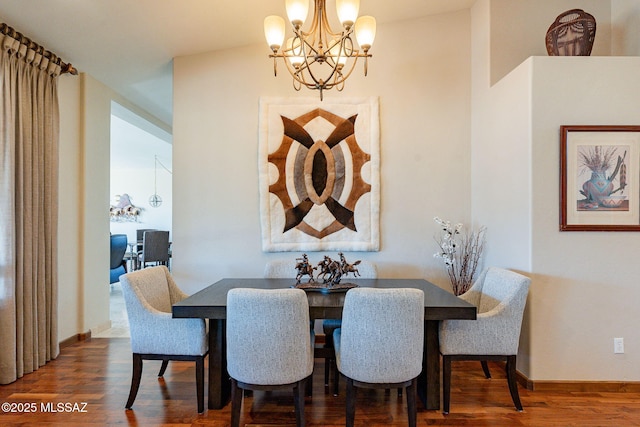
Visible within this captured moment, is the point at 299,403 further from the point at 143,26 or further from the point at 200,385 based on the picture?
the point at 143,26

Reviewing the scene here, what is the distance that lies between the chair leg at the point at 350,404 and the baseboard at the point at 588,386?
1.46m

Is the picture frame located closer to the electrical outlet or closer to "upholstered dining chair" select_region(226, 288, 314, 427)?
the electrical outlet

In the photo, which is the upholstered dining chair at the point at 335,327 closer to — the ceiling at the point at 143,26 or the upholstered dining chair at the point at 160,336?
the upholstered dining chair at the point at 160,336

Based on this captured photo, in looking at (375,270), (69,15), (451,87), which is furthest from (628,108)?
(69,15)

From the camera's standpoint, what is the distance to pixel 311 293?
8.46 feet

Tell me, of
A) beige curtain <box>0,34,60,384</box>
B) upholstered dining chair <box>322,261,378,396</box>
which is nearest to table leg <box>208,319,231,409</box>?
upholstered dining chair <box>322,261,378,396</box>

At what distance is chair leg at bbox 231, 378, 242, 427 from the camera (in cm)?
213

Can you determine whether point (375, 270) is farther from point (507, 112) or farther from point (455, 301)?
point (507, 112)

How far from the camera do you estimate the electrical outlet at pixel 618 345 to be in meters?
2.70

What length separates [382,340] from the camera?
204cm

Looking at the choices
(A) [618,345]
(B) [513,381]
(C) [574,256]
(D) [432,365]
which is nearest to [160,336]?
(D) [432,365]

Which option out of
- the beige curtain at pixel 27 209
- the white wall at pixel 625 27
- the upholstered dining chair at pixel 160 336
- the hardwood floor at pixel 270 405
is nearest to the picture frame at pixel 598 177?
the white wall at pixel 625 27

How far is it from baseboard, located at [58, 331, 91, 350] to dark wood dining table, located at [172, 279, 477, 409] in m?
1.92

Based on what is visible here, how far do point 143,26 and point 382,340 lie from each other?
3.05m
